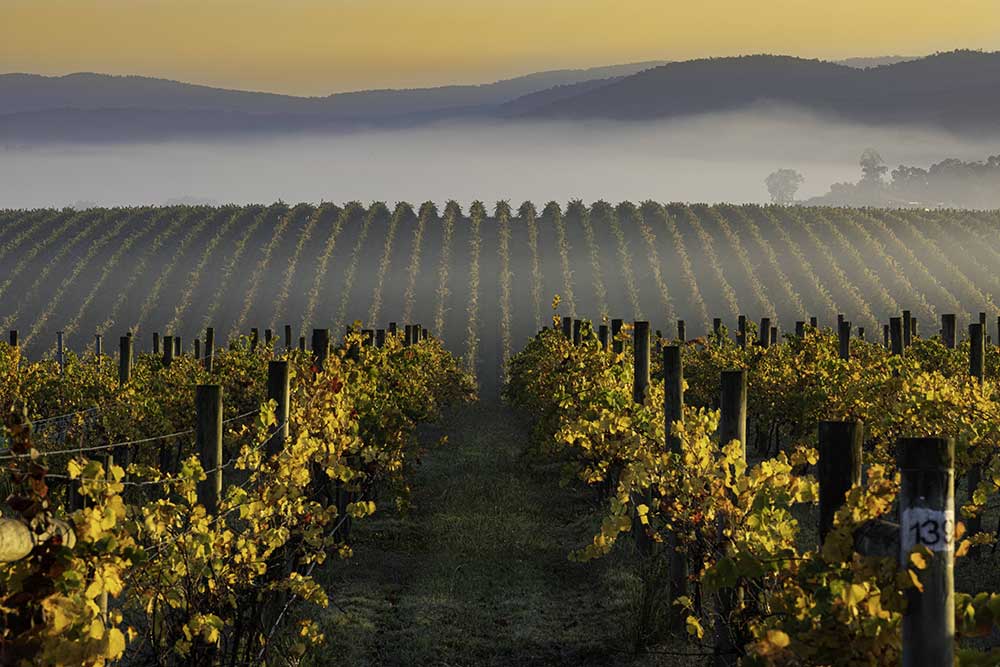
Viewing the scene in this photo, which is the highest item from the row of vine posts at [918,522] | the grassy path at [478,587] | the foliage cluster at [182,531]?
the row of vine posts at [918,522]

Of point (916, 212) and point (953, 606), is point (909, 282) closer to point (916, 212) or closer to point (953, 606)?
point (916, 212)

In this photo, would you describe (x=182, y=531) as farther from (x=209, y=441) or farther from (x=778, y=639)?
(x=778, y=639)

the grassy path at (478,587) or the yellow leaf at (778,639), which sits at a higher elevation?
the yellow leaf at (778,639)

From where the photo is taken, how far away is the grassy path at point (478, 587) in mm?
11547

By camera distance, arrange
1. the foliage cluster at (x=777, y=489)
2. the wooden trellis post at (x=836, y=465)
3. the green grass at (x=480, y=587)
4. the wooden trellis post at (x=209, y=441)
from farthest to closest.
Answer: the green grass at (x=480, y=587), the wooden trellis post at (x=209, y=441), the wooden trellis post at (x=836, y=465), the foliage cluster at (x=777, y=489)

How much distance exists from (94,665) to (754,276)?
261ft

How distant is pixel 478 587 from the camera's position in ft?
45.3

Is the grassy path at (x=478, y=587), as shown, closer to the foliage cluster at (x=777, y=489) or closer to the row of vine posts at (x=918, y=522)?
the foliage cluster at (x=777, y=489)

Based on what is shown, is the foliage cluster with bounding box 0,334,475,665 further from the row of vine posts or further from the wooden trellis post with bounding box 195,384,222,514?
the row of vine posts

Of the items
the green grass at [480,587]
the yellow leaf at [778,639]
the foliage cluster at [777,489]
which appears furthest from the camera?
the green grass at [480,587]

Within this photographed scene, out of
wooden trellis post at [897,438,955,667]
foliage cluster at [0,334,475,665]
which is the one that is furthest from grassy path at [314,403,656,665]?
wooden trellis post at [897,438,955,667]

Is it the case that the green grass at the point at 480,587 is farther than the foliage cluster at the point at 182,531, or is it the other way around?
the green grass at the point at 480,587


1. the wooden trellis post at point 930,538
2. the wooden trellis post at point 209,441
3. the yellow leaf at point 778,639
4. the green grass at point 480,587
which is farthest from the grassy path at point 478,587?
the wooden trellis post at point 930,538

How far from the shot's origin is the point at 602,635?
12.0 m
